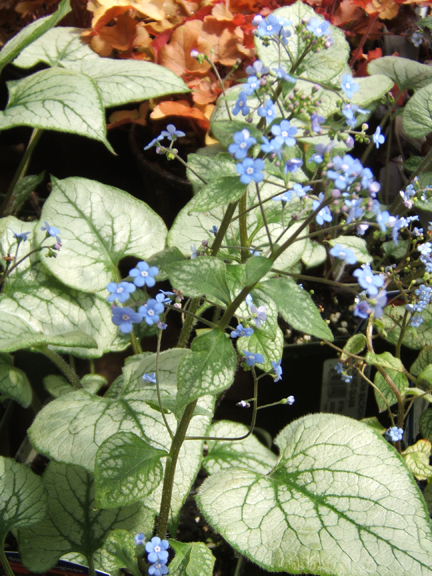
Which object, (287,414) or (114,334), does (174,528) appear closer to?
(114,334)

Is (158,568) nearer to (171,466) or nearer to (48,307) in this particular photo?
(171,466)

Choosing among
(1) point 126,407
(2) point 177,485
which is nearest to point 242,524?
(2) point 177,485

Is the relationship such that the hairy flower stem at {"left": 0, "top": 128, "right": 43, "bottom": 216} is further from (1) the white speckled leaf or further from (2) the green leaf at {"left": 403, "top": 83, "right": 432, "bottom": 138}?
(2) the green leaf at {"left": 403, "top": 83, "right": 432, "bottom": 138}

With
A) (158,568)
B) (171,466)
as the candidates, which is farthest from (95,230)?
(158,568)

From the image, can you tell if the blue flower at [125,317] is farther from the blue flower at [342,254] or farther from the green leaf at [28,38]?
the green leaf at [28,38]

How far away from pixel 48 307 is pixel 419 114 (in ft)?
2.94

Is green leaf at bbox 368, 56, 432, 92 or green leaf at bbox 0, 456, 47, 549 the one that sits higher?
green leaf at bbox 368, 56, 432, 92

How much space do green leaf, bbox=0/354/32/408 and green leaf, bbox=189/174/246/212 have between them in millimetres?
554

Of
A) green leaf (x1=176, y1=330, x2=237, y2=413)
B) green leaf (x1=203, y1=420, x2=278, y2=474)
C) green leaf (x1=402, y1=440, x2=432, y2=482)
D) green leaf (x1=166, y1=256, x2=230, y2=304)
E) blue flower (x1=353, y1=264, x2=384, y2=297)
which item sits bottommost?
green leaf (x1=203, y1=420, x2=278, y2=474)

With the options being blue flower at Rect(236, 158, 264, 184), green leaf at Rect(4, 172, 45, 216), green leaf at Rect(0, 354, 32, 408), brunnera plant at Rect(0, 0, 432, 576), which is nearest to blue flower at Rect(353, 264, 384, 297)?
brunnera plant at Rect(0, 0, 432, 576)

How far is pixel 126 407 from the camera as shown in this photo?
2.81 ft

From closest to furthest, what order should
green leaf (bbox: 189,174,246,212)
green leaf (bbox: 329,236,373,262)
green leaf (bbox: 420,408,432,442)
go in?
green leaf (bbox: 189,174,246,212), green leaf (bbox: 420,408,432,442), green leaf (bbox: 329,236,373,262)

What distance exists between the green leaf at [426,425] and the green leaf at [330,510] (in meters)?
0.27

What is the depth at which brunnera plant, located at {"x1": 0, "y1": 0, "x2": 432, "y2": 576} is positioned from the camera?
1.99 feet
